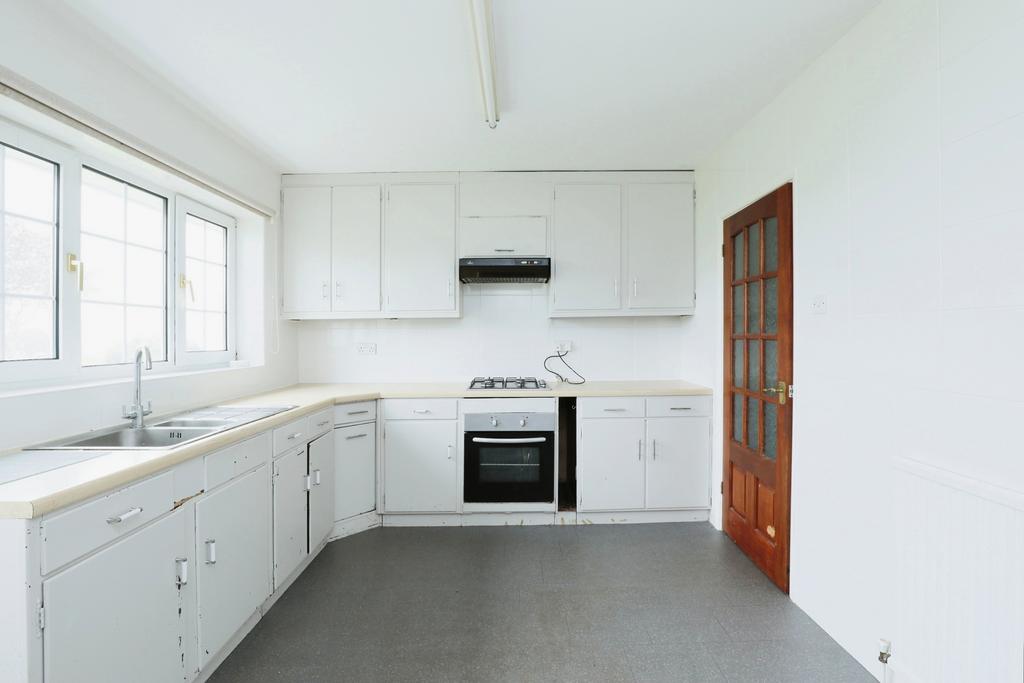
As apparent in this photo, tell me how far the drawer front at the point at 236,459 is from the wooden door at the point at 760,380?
8.24 ft

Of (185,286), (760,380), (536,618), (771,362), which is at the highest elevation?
(185,286)

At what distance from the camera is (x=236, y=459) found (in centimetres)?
186

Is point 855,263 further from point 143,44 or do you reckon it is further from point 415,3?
point 143,44

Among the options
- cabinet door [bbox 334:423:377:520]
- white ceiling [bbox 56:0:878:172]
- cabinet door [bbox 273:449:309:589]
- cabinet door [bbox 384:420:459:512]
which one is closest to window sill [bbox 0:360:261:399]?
cabinet door [bbox 273:449:309:589]

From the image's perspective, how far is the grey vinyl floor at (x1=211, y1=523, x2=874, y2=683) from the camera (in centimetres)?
174

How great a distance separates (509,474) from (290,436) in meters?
1.42

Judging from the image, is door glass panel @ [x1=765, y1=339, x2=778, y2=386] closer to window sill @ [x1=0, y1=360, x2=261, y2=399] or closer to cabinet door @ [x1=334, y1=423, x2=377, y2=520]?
cabinet door @ [x1=334, y1=423, x2=377, y2=520]

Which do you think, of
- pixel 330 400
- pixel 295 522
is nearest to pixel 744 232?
pixel 330 400

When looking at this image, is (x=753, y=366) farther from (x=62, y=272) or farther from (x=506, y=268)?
(x=62, y=272)

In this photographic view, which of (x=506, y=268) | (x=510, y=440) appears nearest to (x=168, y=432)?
(x=510, y=440)

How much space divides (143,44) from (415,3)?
118 centimetres

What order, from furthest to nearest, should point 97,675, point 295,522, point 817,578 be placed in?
point 295,522 < point 817,578 < point 97,675

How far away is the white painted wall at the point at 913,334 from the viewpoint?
1236 mm

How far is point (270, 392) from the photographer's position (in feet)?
10.3
